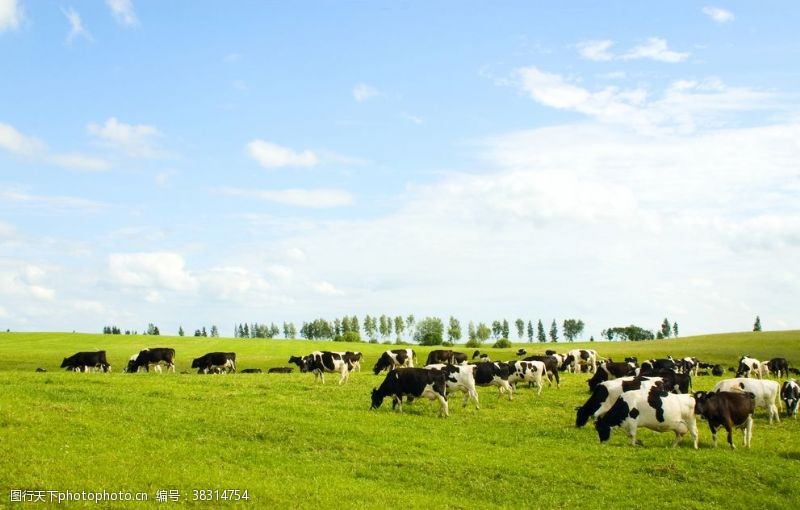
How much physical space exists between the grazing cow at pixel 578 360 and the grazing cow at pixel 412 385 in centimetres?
2907

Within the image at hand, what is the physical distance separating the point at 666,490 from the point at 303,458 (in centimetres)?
1025

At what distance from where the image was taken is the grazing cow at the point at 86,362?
50.9 metres

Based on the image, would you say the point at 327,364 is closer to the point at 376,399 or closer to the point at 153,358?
the point at 376,399

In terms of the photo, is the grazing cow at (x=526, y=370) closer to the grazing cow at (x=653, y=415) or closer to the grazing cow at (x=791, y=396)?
the grazing cow at (x=791, y=396)

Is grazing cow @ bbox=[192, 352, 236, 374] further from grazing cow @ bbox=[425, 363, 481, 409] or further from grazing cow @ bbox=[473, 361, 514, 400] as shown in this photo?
grazing cow @ bbox=[425, 363, 481, 409]

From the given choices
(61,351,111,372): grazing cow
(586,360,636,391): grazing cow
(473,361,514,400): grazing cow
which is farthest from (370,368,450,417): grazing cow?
(61,351,111,372): grazing cow

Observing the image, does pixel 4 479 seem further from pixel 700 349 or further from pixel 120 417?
pixel 700 349

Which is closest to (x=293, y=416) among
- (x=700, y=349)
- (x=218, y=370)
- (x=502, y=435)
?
(x=502, y=435)

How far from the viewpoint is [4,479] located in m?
16.4

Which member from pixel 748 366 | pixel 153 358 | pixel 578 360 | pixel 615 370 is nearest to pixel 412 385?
pixel 615 370

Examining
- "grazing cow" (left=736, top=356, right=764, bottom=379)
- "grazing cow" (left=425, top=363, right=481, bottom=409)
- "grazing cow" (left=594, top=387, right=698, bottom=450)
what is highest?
"grazing cow" (left=425, top=363, right=481, bottom=409)

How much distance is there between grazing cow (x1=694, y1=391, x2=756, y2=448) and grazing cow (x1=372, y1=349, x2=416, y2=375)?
27.0 meters

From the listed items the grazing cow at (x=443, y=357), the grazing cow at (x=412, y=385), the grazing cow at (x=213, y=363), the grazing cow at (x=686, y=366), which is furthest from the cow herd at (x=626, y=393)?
the grazing cow at (x=213, y=363)

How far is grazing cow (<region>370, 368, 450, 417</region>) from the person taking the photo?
2877 cm
